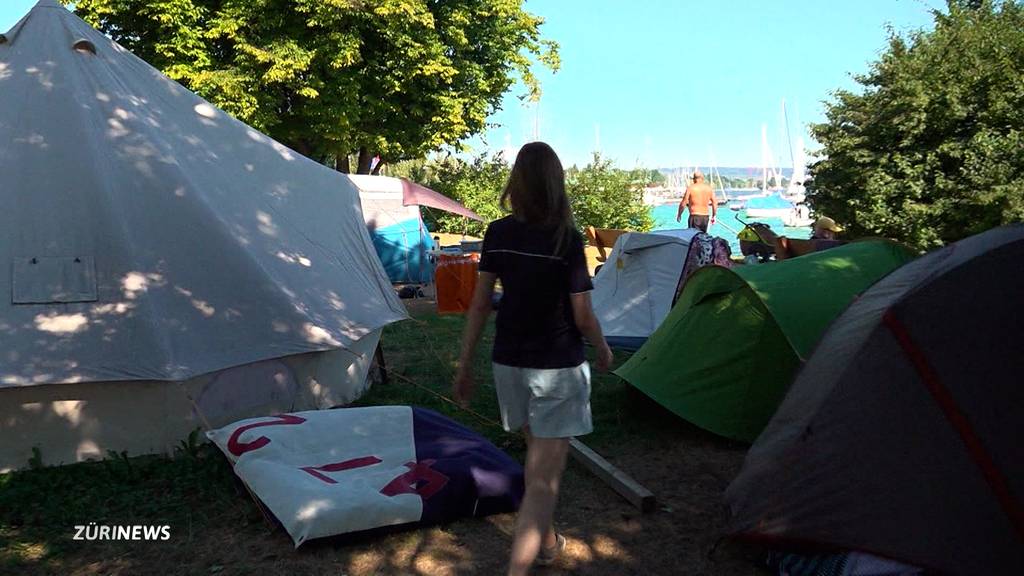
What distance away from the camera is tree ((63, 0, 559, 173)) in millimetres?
18875

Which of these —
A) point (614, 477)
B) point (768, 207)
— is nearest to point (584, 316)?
point (614, 477)

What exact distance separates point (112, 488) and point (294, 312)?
1.66 metres

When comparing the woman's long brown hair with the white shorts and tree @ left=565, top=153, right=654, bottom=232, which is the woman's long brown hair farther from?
tree @ left=565, top=153, right=654, bottom=232

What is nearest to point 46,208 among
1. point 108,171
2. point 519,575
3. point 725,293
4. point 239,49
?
point 108,171

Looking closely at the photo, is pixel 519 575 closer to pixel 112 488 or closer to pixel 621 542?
pixel 621 542

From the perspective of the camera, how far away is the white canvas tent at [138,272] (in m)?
5.04

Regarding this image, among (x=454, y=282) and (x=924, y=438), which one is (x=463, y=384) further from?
(x=454, y=282)

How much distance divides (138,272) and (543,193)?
3.40 metres

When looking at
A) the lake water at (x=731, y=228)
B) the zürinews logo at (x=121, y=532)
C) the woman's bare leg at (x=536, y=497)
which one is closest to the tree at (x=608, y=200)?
the lake water at (x=731, y=228)

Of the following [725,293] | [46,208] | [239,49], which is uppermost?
[239,49]

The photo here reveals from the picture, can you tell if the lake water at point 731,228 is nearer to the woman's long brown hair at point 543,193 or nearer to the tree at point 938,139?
the tree at point 938,139

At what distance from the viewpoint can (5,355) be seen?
486 cm

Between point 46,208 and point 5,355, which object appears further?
point 46,208

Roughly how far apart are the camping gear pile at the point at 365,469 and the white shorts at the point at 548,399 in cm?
120
